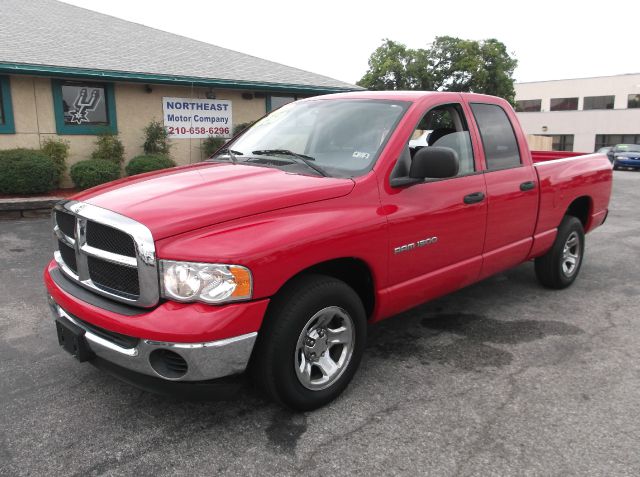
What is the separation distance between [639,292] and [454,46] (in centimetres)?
3921

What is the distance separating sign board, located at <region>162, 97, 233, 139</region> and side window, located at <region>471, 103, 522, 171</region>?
10.7 meters

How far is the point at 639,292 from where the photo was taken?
5.54 metres

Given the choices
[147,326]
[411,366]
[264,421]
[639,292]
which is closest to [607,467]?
[411,366]

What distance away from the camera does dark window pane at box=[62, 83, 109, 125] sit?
1202cm

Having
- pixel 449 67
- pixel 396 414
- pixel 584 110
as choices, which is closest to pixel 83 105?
pixel 396 414

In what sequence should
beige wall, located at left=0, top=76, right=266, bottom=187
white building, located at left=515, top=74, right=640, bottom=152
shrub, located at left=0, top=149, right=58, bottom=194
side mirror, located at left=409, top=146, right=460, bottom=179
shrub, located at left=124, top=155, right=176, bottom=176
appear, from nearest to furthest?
side mirror, located at left=409, top=146, right=460, bottom=179 → shrub, located at left=0, top=149, right=58, bottom=194 → beige wall, located at left=0, top=76, right=266, bottom=187 → shrub, located at left=124, top=155, right=176, bottom=176 → white building, located at left=515, top=74, right=640, bottom=152

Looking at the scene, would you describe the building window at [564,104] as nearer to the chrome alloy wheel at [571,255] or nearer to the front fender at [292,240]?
the chrome alloy wheel at [571,255]

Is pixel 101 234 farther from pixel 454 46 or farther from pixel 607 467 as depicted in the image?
pixel 454 46

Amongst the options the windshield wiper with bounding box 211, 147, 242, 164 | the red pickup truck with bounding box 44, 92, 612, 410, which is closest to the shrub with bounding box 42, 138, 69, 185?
the windshield wiper with bounding box 211, 147, 242, 164

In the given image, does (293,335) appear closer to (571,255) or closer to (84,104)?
(571,255)

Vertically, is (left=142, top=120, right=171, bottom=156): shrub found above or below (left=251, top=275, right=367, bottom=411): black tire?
above

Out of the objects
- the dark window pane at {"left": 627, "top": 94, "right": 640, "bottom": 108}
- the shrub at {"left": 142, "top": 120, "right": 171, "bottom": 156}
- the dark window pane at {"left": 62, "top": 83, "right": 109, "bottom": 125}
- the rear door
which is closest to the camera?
the rear door

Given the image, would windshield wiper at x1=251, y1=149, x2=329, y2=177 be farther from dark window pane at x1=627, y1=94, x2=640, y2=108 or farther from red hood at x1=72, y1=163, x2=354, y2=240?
dark window pane at x1=627, y1=94, x2=640, y2=108

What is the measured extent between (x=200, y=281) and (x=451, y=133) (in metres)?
2.50
